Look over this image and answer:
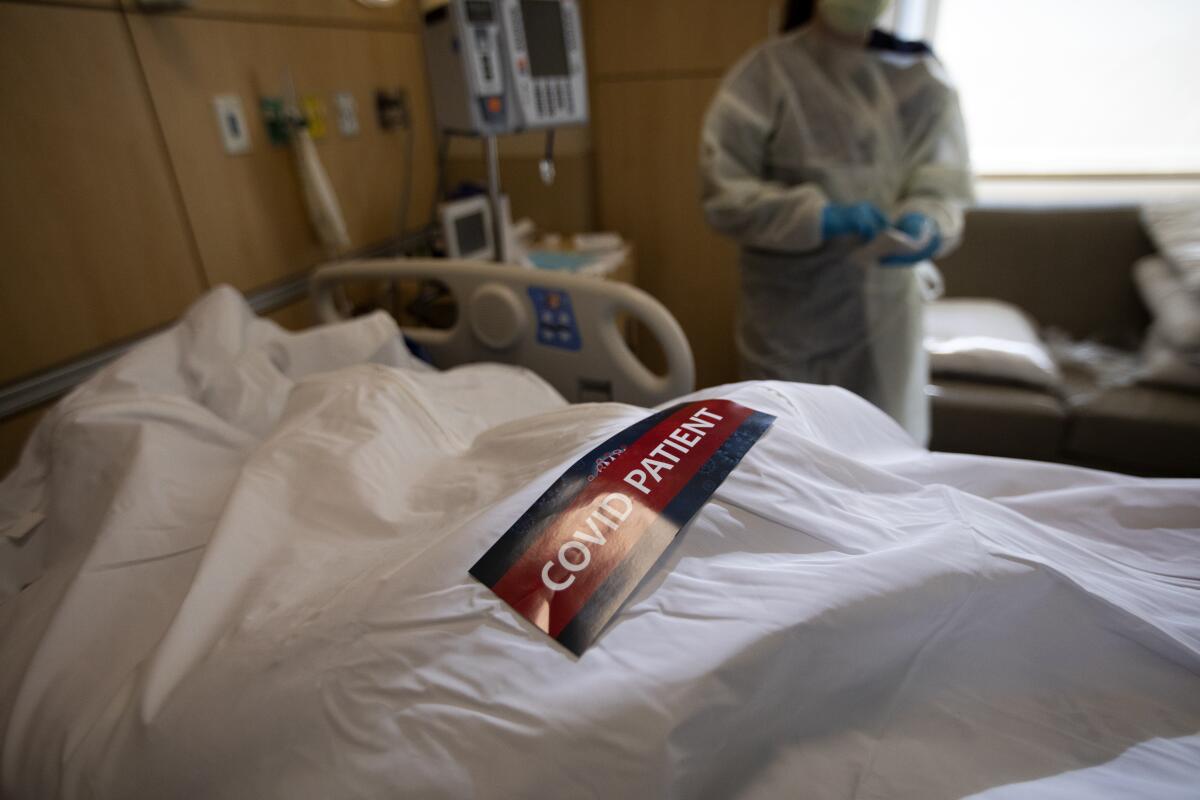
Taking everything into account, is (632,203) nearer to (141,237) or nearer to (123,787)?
(141,237)

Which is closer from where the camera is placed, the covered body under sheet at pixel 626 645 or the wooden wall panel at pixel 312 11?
the covered body under sheet at pixel 626 645

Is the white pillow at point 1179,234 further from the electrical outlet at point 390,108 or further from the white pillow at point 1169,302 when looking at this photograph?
the electrical outlet at point 390,108

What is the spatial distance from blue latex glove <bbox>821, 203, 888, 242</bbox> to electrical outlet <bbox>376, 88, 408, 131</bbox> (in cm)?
149

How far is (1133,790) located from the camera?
17.8 inches

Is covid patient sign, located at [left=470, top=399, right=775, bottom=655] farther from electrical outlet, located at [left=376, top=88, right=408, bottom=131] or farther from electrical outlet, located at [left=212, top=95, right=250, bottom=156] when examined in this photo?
electrical outlet, located at [left=376, top=88, right=408, bottom=131]

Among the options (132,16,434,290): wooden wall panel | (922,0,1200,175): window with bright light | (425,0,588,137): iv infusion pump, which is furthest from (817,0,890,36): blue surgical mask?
(132,16,434,290): wooden wall panel

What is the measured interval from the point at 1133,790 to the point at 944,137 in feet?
4.75

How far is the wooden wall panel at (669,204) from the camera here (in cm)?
237

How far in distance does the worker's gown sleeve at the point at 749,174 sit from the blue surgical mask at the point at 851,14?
0.16 metres

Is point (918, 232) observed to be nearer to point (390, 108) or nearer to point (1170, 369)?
point (1170, 369)

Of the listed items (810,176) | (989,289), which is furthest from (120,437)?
(989,289)

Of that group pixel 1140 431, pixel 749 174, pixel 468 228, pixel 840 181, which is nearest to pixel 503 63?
pixel 468 228

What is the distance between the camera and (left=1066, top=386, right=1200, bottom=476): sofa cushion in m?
1.76

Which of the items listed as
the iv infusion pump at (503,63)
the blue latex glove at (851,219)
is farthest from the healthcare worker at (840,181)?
the iv infusion pump at (503,63)
